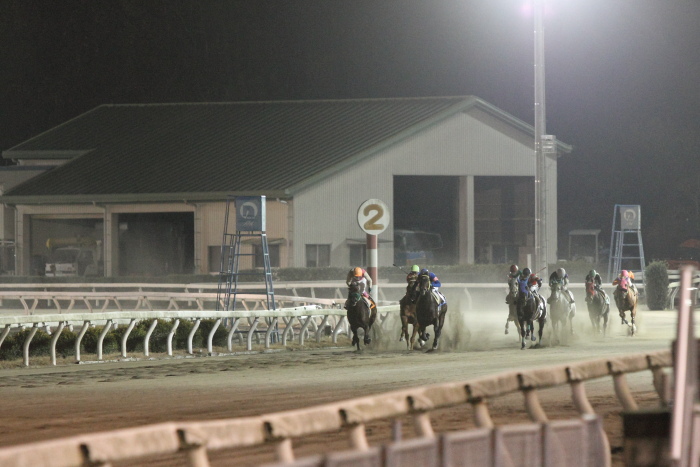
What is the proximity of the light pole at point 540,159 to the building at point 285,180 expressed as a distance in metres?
18.2

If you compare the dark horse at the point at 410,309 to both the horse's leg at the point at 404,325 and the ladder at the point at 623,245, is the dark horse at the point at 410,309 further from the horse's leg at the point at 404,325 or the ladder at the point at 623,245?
the ladder at the point at 623,245

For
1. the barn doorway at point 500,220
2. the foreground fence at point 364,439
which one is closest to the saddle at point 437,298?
the foreground fence at point 364,439

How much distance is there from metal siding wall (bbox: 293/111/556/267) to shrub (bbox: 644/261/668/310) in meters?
10.3

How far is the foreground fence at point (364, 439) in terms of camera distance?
3596 millimetres

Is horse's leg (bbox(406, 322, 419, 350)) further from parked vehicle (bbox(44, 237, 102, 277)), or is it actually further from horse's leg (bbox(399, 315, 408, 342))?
parked vehicle (bbox(44, 237, 102, 277))

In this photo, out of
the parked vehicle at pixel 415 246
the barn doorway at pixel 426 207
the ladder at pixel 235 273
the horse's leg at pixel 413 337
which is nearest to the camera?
the horse's leg at pixel 413 337

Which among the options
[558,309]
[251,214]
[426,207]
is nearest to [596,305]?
[558,309]

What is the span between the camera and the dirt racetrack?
8305 mm

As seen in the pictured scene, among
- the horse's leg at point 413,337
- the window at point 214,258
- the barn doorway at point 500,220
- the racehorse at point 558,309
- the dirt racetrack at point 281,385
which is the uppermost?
the barn doorway at point 500,220

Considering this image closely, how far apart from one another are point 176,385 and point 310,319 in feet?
25.1

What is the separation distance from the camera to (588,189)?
62.8 metres

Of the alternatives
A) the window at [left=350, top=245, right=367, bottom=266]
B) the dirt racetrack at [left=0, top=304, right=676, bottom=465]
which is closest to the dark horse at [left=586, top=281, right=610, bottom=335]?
the dirt racetrack at [left=0, top=304, right=676, bottom=465]

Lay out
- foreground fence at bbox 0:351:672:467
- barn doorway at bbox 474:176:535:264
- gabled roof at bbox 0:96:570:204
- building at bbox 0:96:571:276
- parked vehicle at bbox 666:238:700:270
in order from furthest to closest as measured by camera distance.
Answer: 1. parked vehicle at bbox 666:238:700:270
2. barn doorway at bbox 474:176:535:264
3. gabled roof at bbox 0:96:570:204
4. building at bbox 0:96:571:276
5. foreground fence at bbox 0:351:672:467

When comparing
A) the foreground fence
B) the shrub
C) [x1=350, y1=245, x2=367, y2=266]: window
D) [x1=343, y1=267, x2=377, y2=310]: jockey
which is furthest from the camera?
[x1=350, y1=245, x2=367, y2=266]: window
